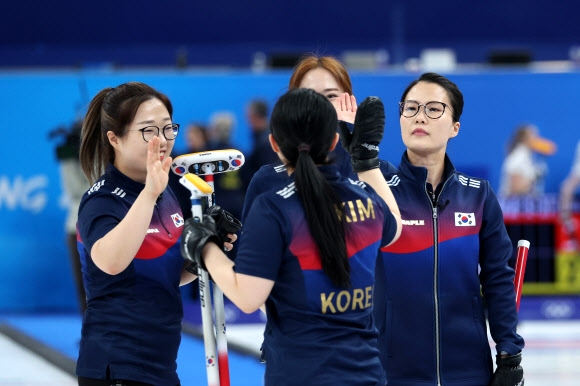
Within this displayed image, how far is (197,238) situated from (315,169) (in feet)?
1.30

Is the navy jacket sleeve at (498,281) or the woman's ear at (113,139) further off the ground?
the woman's ear at (113,139)

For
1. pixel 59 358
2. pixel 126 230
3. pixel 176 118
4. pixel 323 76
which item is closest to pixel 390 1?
pixel 176 118

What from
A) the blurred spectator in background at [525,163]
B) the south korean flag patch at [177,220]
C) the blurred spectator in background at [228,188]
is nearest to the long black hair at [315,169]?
the south korean flag patch at [177,220]

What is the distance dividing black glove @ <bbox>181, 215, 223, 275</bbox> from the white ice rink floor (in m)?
3.55

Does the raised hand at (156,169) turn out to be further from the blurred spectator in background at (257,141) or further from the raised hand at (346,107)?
the blurred spectator in background at (257,141)

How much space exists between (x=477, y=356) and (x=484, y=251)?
36 centimetres

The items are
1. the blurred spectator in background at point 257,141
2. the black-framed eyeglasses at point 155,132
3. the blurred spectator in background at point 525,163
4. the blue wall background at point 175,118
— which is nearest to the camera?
the black-framed eyeglasses at point 155,132

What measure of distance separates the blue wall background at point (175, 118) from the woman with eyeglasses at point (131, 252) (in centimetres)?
643

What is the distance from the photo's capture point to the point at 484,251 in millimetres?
3408

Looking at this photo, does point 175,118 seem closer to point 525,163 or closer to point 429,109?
point 525,163

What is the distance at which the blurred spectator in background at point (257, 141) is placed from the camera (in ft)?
29.2

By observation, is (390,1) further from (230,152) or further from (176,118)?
(230,152)

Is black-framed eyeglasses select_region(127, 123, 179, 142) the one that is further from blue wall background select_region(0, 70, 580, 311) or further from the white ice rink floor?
blue wall background select_region(0, 70, 580, 311)

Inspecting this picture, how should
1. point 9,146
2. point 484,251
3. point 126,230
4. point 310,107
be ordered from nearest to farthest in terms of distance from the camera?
point 310,107 → point 126,230 → point 484,251 → point 9,146
